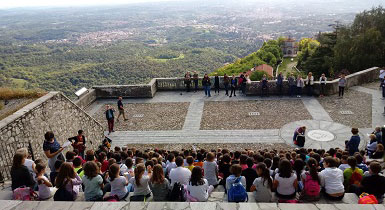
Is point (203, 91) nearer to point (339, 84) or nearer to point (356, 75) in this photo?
point (339, 84)

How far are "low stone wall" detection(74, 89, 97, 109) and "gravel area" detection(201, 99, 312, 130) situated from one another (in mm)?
6038

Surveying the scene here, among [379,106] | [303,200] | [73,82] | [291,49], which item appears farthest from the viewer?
[291,49]

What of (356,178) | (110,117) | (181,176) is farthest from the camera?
(110,117)

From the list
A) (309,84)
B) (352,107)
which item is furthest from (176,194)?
(309,84)

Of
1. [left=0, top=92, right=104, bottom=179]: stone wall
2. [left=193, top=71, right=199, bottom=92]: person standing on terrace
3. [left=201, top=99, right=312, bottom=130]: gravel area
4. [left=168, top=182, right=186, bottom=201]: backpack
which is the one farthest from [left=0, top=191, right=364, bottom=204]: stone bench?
[left=193, top=71, right=199, bottom=92]: person standing on terrace

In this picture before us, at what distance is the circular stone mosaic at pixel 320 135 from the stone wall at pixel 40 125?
25.8 ft

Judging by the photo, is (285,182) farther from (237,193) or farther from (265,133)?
(265,133)

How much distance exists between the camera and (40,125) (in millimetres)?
8797

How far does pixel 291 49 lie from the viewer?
9319 centimetres

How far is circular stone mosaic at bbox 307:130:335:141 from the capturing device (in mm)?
11211

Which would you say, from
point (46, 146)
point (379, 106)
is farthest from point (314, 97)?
point (46, 146)

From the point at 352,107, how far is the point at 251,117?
461 centimetres

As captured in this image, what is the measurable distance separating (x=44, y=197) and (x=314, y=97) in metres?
13.4

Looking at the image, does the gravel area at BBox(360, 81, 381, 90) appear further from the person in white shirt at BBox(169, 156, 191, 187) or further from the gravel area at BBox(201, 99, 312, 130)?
the person in white shirt at BBox(169, 156, 191, 187)
